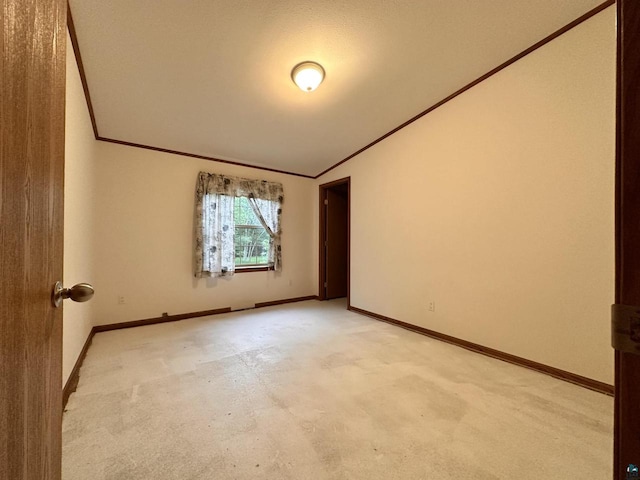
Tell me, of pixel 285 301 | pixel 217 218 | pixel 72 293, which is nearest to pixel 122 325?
pixel 217 218

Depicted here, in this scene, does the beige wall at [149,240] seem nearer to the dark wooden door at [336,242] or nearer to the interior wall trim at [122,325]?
the interior wall trim at [122,325]

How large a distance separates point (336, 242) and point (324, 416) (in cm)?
380

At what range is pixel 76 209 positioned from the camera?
223 centimetres

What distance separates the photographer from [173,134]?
336 centimetres

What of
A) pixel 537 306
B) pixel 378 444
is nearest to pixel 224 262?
pixel 378 444

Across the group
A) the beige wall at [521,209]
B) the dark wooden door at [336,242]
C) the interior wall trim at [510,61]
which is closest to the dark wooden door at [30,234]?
the beige wall at [521,209]

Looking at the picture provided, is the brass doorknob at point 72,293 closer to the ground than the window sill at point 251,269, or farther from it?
farther from it

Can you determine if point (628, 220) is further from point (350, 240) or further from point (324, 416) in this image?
point (350, 240)

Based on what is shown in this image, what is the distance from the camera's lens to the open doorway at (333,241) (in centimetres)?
507

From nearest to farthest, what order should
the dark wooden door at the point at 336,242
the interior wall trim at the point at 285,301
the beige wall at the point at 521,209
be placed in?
1. the beige wall at the point at 521,209
2. the interior wall trim at the point at 285,301
3. the dark wooden door at the point at 336,242

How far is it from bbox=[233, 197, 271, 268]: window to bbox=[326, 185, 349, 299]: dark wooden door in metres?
1.20

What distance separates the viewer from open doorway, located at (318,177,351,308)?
5.07 meters

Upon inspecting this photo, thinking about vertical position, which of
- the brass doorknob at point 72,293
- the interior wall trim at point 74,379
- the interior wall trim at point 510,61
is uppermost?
the interior wall trim at point 510,61

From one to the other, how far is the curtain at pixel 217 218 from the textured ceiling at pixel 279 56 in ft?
2.54
